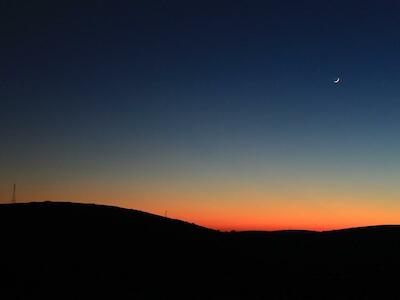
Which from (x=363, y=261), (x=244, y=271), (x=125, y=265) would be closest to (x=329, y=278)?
(x=244, y=271)

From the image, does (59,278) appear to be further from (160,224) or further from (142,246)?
(160,224)

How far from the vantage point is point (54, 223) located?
3528cm

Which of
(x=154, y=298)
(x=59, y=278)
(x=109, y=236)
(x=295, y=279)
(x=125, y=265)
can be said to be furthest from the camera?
(x=109, y=236)

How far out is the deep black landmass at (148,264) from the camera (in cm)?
2570

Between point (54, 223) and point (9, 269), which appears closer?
point (9, 269)

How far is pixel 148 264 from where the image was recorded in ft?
100

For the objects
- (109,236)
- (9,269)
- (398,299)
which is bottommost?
(398,299)

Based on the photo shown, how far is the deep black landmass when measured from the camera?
25703 mm

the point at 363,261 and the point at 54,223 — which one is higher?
the point at 54,223

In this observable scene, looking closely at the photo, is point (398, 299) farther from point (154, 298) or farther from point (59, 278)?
point (59, 278)

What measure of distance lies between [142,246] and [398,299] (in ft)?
51.9

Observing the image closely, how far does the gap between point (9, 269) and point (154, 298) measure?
780 cm

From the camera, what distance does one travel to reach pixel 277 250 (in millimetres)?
48188

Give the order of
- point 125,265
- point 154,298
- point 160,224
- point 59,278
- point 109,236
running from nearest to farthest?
point 154,298, point 59,278, point 125,265, point 109,236, point 160,224
